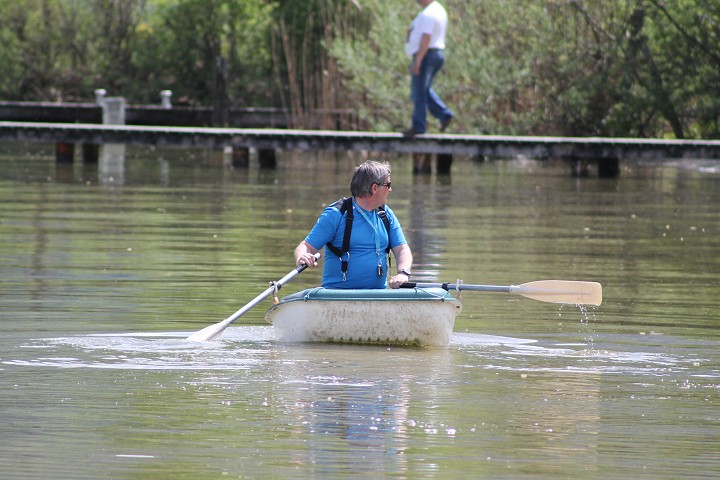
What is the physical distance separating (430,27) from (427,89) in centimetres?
120

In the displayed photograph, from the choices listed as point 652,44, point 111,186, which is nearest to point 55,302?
point 111,186

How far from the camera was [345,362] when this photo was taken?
8844 mm

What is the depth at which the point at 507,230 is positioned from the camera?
54.2 ft

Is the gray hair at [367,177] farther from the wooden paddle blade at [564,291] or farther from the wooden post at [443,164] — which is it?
the wooden post at [443,164]

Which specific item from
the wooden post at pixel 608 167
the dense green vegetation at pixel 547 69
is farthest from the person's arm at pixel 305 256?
the dense green vegetation at pixel 547 69

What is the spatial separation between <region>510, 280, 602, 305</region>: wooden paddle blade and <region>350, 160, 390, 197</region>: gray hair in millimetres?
1084

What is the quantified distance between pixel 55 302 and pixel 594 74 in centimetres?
1780

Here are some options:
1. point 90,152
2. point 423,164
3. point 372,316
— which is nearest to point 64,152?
point 90,152

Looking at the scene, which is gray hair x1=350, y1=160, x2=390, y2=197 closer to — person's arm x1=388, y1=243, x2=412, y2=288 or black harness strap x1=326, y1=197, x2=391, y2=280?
black harness strap x1=326, y1=197, x2=391, y2=280

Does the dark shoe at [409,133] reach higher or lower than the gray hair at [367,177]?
higher

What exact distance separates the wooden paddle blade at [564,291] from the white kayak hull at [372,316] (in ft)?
2.32

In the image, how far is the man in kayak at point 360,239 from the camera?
31.3 feet

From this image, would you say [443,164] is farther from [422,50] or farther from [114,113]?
[114,113]

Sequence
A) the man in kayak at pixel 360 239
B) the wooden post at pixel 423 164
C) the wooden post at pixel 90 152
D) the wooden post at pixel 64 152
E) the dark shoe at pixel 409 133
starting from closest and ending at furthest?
the man in kayak at pixel 360 239 → the dark shoe at pixel 409 133 → the wooden post at pixel 423 164 → the wooden post at pixel 64 152 → the wooden post at pixel 90 152
